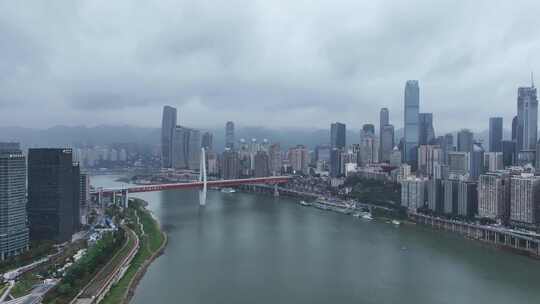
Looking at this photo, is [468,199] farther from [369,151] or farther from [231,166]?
[369,151]

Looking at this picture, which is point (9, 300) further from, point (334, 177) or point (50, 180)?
point (334, 177)

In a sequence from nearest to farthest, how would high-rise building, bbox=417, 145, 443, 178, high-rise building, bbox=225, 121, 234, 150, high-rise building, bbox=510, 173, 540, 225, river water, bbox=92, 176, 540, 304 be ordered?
river water, bbox=92, 176, 540, 304 → high-rise building, bbox=510, 173, 540, 225 → high-rise building, bbox=417, 145, 443, 178 → high-rise building, bbox=225, 121, 234, 150

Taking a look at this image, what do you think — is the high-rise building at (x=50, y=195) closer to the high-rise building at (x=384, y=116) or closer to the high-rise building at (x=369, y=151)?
the high-rise building at (x=369, y=151)

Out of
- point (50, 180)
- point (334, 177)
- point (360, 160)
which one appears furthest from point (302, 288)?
point (360, 160)

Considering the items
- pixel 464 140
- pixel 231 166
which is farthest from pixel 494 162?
pixel 231 166

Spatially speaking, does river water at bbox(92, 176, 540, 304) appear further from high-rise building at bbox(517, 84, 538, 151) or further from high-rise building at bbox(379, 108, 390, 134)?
high-rise building at bbox(379, 108, 390, 134)

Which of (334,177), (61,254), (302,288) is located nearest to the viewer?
(302,288)

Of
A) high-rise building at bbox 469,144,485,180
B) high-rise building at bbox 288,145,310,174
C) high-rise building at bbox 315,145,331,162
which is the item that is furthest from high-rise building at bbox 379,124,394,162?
high-rise building at bbox 469,144,485,180
